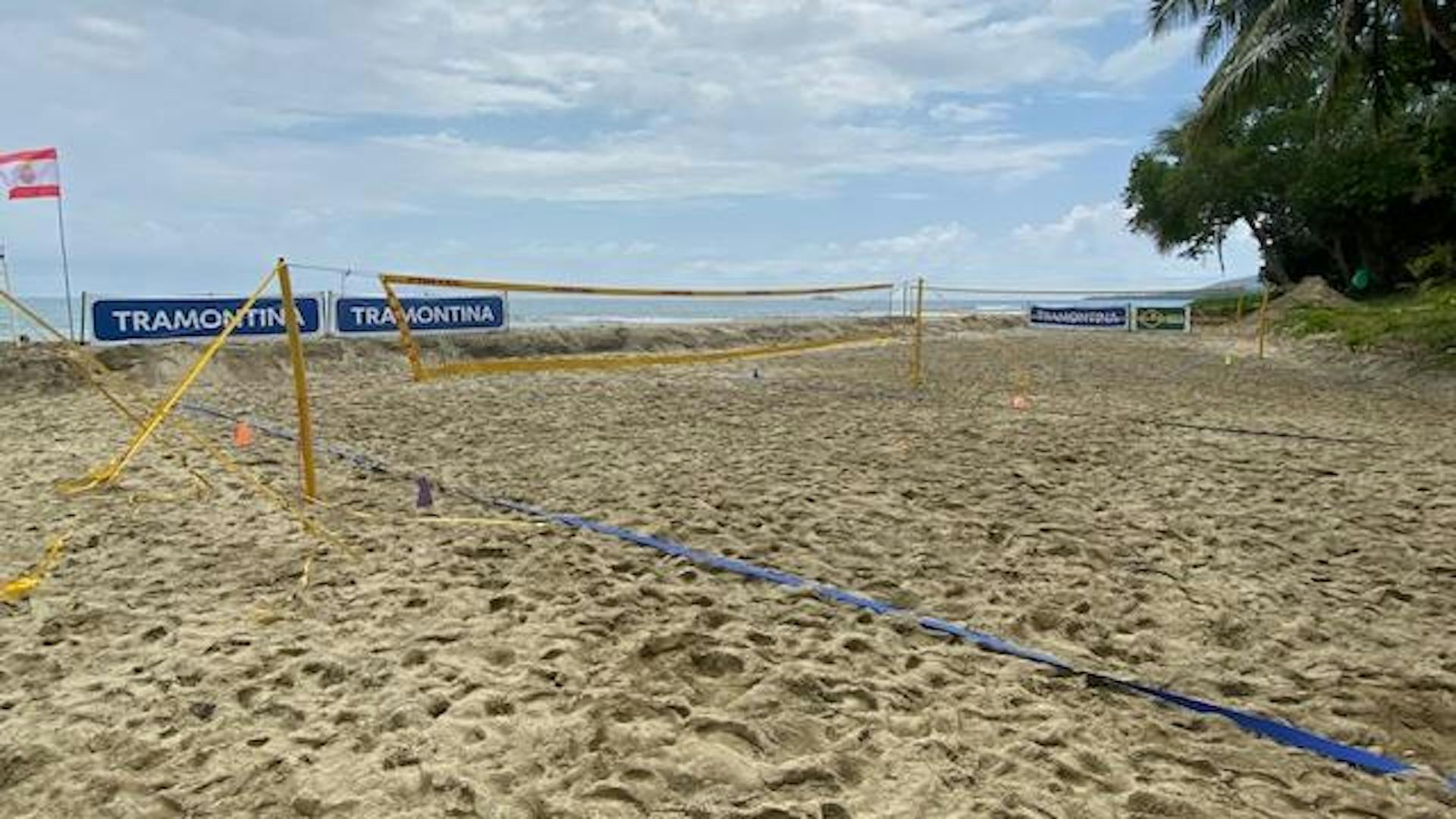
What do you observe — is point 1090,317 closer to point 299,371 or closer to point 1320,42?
point 1320,42

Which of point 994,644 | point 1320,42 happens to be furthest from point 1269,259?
point 994,644

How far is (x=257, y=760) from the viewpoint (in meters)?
2.80

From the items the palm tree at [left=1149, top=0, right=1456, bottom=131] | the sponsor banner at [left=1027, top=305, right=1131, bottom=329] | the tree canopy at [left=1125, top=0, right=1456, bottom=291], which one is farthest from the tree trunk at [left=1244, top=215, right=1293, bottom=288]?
the palm tree at [left=1149, top=0, right=1456, bottom=131]

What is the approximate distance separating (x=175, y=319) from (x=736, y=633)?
13506 millimetres

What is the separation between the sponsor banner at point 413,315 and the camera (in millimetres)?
16562

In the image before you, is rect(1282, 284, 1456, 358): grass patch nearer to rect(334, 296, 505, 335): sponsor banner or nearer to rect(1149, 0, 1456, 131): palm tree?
rect(1149, 0, 1456, 131): palm tree

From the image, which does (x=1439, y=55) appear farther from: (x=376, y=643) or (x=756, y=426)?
(x=376, y=643)

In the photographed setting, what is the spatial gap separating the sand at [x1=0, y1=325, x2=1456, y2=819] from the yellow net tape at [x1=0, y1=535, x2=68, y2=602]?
0.24 ft

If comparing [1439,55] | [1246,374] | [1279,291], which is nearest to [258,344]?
[1246,374]

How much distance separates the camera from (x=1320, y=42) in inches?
549

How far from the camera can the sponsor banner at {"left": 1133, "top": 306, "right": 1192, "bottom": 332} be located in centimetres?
2662

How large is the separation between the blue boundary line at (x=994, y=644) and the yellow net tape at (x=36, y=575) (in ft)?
7.05

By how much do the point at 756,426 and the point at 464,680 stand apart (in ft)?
19.3

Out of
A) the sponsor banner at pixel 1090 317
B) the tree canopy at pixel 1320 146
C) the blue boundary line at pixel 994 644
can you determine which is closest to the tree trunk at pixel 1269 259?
the tree canopy at pixel 1320 146
